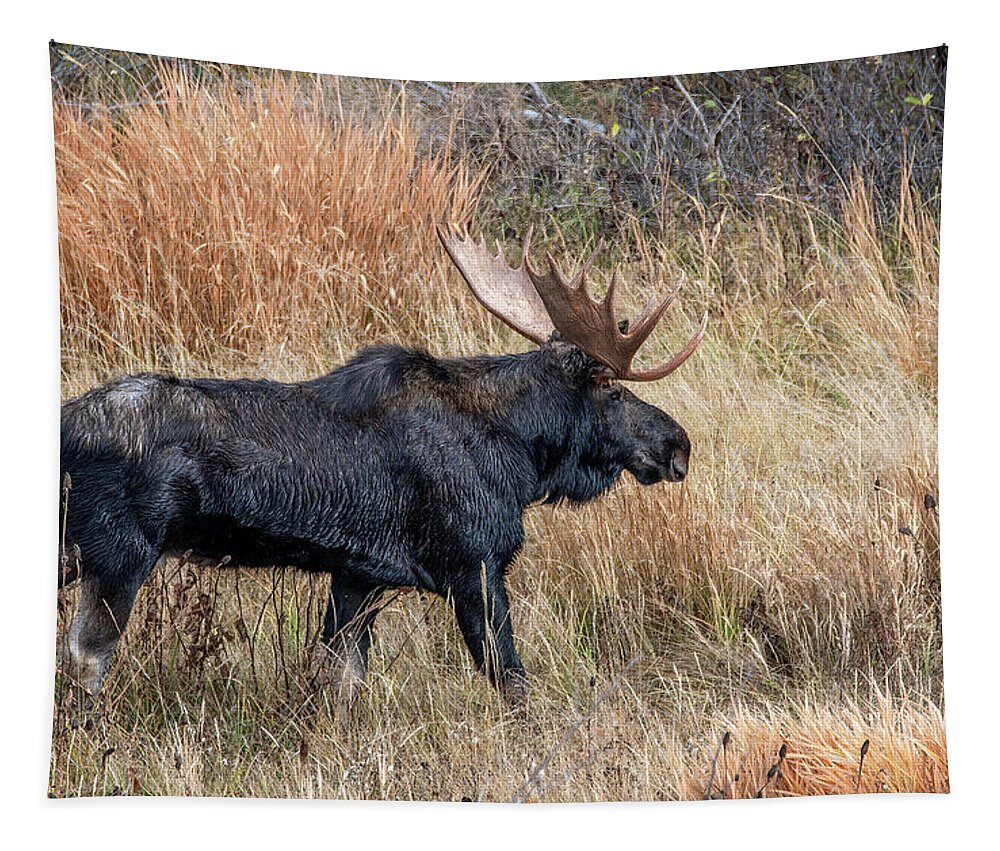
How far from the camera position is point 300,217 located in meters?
4.70

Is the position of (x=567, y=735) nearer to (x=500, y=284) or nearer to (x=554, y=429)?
(x=554, y=429)

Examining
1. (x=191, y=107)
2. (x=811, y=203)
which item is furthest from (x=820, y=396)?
(x=191, y=107)

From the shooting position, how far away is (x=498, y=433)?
441 cm

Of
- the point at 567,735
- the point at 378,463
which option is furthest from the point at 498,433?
the point at 567,735

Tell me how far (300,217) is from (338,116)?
0.34 metres

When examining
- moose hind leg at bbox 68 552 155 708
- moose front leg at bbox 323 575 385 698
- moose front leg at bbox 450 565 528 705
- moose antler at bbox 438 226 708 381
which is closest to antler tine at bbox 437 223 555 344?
moose antler at bbox 438 226 708 381

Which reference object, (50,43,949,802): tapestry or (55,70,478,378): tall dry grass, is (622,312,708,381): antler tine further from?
(55,70,478,378): tall dry grass

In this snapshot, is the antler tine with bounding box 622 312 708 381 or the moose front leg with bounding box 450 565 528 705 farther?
the antler tine with bounding box 622 312 708 381

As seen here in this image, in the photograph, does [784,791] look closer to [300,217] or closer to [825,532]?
[825,532]

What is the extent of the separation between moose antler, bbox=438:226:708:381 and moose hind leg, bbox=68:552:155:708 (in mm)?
1294

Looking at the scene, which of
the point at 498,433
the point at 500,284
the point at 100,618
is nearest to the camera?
the point at 100,618

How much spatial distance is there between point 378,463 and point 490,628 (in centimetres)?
58

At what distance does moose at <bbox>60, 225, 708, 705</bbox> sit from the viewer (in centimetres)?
418

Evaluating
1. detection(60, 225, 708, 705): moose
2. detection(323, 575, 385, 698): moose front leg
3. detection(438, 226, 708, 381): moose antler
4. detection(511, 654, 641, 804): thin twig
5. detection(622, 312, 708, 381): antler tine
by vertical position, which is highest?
detection(438, 226, 708, 381): moose antler
